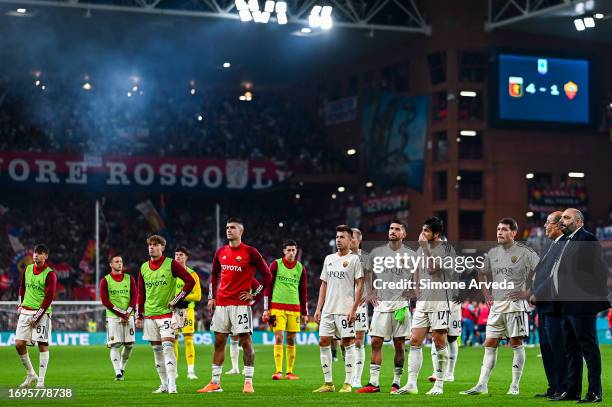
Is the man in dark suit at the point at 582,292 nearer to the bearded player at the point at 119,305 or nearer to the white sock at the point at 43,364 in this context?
the white sock at the point at 43,364

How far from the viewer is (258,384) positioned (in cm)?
2036

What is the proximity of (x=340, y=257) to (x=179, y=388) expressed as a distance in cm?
358

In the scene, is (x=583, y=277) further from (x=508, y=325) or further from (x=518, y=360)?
(x=518, y=360)

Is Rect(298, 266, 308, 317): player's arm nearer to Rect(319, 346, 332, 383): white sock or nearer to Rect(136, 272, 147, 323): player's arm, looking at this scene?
Rect(319, 346, 332, 383): white sock

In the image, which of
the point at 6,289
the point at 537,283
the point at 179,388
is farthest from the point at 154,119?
the point at 537,283

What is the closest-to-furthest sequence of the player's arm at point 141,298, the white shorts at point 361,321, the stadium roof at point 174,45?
the player's arm at point 141,298
the white shorts at point 361,321
the stadium roof at point 174,45

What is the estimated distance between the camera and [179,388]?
1916cm

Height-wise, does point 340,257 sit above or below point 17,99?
below

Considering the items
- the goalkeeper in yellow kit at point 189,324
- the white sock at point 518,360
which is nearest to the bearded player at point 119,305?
the goalkeeper in yellow kit at point 189,324

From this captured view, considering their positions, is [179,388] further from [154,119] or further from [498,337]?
[154,119]

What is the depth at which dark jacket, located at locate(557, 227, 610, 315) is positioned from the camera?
14.4 metres

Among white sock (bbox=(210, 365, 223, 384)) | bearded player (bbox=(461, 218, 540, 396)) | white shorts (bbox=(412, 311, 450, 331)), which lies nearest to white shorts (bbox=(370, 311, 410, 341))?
white shorts (bbox=(412, 311, 450, 331))

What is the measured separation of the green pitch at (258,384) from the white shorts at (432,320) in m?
0.98

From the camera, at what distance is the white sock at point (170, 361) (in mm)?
17250
